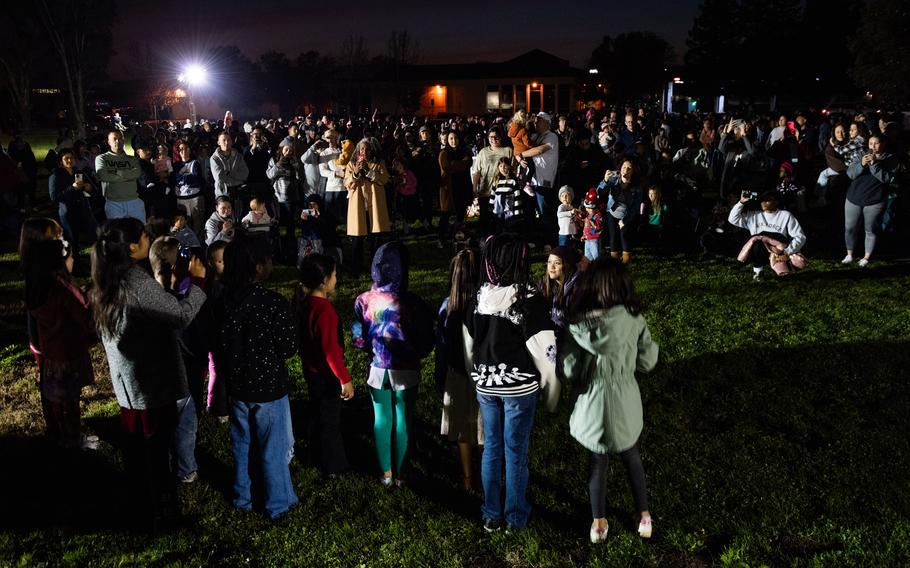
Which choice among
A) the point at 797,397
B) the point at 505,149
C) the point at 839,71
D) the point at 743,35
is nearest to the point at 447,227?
the point at 505,149

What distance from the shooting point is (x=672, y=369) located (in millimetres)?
6516

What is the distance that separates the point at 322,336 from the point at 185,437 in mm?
1335

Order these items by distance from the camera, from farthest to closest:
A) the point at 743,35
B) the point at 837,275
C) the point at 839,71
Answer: the point at 743,35 < the point at 839,71 < the point at 837,275

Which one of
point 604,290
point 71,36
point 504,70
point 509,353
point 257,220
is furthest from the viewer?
point 504,70

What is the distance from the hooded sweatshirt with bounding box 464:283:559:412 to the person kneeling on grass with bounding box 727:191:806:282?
20.1 feet

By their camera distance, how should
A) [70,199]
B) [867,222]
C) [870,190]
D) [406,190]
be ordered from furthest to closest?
[406,190] < [70,199] < [867,222] < [870,190]

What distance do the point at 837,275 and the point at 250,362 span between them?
27.5 ft

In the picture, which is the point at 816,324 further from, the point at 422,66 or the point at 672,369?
the point at 422,66

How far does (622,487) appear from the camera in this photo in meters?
4.61

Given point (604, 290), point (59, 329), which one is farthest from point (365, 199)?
point (604, 290)

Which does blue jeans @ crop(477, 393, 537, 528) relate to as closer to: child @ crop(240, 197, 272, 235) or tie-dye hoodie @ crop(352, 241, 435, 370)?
tie-dye hoodie @ crop(352, 241, 435, 370)

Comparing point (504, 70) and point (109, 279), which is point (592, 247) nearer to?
point (109, 279)

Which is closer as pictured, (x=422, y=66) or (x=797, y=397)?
(x=797, y=397)

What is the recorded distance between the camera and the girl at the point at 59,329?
14.5 ft
